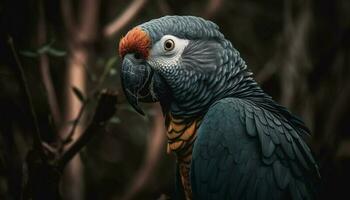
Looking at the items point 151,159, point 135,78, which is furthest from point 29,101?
point 151,159

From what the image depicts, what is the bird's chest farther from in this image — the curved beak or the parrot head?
the curved beak

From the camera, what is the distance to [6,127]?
2.13 metres

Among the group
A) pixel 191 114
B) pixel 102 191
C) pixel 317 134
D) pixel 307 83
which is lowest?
pixel 102 191

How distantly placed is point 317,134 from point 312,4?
79 cm

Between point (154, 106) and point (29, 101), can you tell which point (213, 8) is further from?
point (29, 101)

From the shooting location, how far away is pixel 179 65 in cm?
209

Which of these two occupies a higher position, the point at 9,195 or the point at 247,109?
the point at 247,109

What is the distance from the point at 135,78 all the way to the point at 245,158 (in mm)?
443

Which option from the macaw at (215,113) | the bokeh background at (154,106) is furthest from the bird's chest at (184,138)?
the bokeh background at (154,106)

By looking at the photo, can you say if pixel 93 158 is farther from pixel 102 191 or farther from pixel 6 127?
pixel 6 127

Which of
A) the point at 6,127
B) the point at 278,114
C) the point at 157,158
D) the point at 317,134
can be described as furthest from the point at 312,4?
the point at 6,127

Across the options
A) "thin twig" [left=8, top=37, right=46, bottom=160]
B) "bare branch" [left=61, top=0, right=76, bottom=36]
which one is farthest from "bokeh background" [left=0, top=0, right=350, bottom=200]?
"thin twig" [left=8, top=37, right=46, bottom=160]

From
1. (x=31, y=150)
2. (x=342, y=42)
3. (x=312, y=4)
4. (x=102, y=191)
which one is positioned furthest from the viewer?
(x=102, y=191)

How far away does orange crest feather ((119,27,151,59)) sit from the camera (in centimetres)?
202
